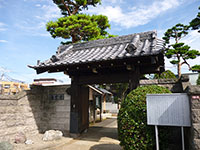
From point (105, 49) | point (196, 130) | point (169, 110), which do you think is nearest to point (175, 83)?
point (169, 110)

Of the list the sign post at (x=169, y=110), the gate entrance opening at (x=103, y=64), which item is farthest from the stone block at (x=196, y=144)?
the gate entrance opening at (x=103, y=64)

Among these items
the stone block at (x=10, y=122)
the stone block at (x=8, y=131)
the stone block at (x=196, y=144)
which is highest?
the stone block at (x=196, y=144)

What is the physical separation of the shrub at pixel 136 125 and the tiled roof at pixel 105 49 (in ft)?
5.88

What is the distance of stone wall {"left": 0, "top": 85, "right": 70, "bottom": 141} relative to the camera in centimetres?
670

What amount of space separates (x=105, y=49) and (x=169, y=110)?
4827mm

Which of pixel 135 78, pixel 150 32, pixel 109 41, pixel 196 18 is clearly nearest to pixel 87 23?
pixel 109 41

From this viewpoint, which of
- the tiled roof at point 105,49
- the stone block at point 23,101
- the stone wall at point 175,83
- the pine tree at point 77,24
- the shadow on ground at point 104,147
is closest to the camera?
the stone wall at point 175,83

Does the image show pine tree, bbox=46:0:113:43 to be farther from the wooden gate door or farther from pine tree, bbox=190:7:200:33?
pine tree, bbox=190:7:200:33

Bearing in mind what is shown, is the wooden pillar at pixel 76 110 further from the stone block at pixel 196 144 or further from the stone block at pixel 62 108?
the stone block at pixel 196 144

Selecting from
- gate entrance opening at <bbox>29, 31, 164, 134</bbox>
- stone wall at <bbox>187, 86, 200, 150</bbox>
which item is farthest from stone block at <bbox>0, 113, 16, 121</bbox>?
stone wall at <bbox>187, 86, 200, 150</bbox>

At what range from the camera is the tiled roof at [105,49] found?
607cm

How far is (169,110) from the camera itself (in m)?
3.53

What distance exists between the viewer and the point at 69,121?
7863mm

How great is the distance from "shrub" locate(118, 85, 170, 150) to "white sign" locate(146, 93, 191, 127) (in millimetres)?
324
